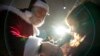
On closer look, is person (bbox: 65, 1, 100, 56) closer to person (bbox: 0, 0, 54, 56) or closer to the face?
person (bbox: 0, 0, 54, 56)

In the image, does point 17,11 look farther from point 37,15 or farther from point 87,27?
point 87,27

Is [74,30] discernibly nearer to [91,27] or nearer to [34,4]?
[91,27]

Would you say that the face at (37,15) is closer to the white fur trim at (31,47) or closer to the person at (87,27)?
the person at (87,27)

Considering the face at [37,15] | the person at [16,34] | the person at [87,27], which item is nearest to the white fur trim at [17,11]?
the person at [16,34]

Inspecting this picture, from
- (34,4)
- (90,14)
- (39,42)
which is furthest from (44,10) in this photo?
(39,42)

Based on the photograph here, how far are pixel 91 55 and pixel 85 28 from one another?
142mm

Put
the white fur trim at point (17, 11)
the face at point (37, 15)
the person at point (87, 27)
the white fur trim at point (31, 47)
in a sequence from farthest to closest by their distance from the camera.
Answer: the face at point (37, 15) < the white fur trim at point (17, 11) < the person at point (87, 27) < the white fur trim at point (31, 47)

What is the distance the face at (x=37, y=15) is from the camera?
1563mm

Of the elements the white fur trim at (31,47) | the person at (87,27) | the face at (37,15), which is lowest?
the white fur trim at (31,47)

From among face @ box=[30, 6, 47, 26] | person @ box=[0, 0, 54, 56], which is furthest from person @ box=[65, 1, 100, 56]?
face @ box=[30, 6, 47, 26]

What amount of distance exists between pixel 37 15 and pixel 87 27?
2.18 feet

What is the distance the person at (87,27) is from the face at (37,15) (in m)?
0.52

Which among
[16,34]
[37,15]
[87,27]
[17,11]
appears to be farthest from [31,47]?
[37,15]

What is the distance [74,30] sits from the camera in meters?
1.10
